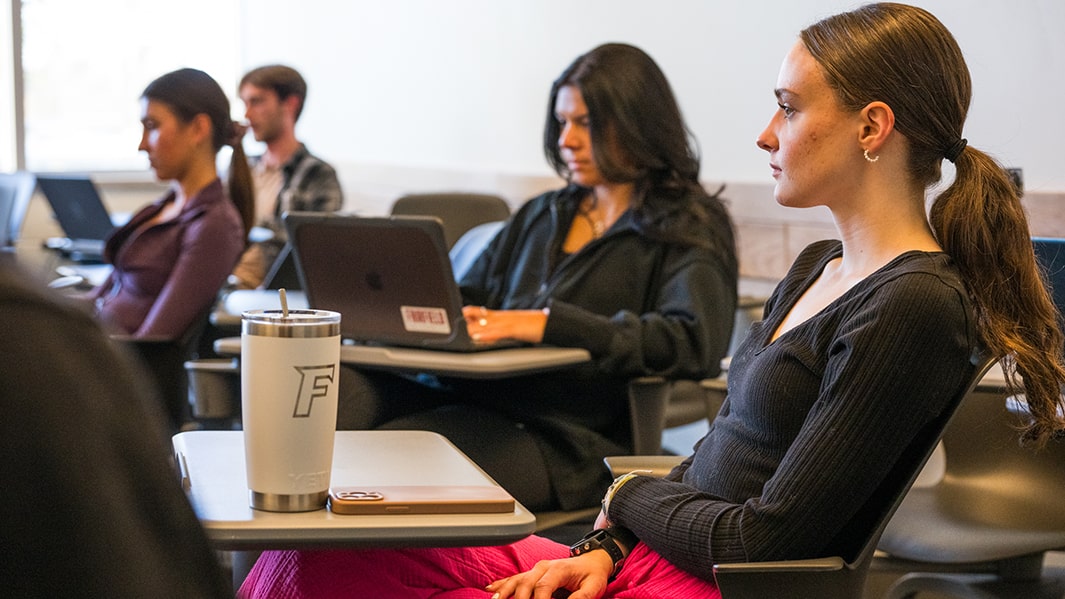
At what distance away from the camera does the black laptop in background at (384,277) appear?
86.4 inches

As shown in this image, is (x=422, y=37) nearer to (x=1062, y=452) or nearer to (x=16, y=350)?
(x=1062, y=452)

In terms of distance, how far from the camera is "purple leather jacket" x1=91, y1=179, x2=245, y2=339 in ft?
10.6

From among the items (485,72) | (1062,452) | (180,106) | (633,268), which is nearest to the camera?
(1062,452)

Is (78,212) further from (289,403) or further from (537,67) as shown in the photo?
(289,403)

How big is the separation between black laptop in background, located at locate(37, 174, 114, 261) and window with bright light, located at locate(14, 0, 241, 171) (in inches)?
88.0

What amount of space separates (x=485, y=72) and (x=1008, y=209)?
13.3 ft

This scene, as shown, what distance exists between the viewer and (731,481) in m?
1.52

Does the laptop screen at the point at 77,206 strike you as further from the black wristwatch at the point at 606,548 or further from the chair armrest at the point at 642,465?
the black wristwatch at the point at 606,548

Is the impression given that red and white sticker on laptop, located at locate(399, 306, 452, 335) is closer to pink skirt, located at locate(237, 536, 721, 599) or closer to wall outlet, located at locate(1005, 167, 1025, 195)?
pink skirt, located at locate(237, 536, 721, 599)

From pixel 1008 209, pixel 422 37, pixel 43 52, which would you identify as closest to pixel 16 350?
pixel 1008 209

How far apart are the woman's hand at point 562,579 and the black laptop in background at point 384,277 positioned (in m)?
0.76

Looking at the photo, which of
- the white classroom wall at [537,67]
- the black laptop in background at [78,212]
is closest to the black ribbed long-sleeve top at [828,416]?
the white classroom wall at [537,67]

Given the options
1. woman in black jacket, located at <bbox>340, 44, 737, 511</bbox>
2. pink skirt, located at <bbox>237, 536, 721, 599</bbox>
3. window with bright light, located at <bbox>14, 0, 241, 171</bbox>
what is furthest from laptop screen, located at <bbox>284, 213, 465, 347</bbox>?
window with bright light, located at <bbox>14, 0, 241, 171</bbox>

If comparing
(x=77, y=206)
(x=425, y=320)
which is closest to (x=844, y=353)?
(x=425, y=320)
